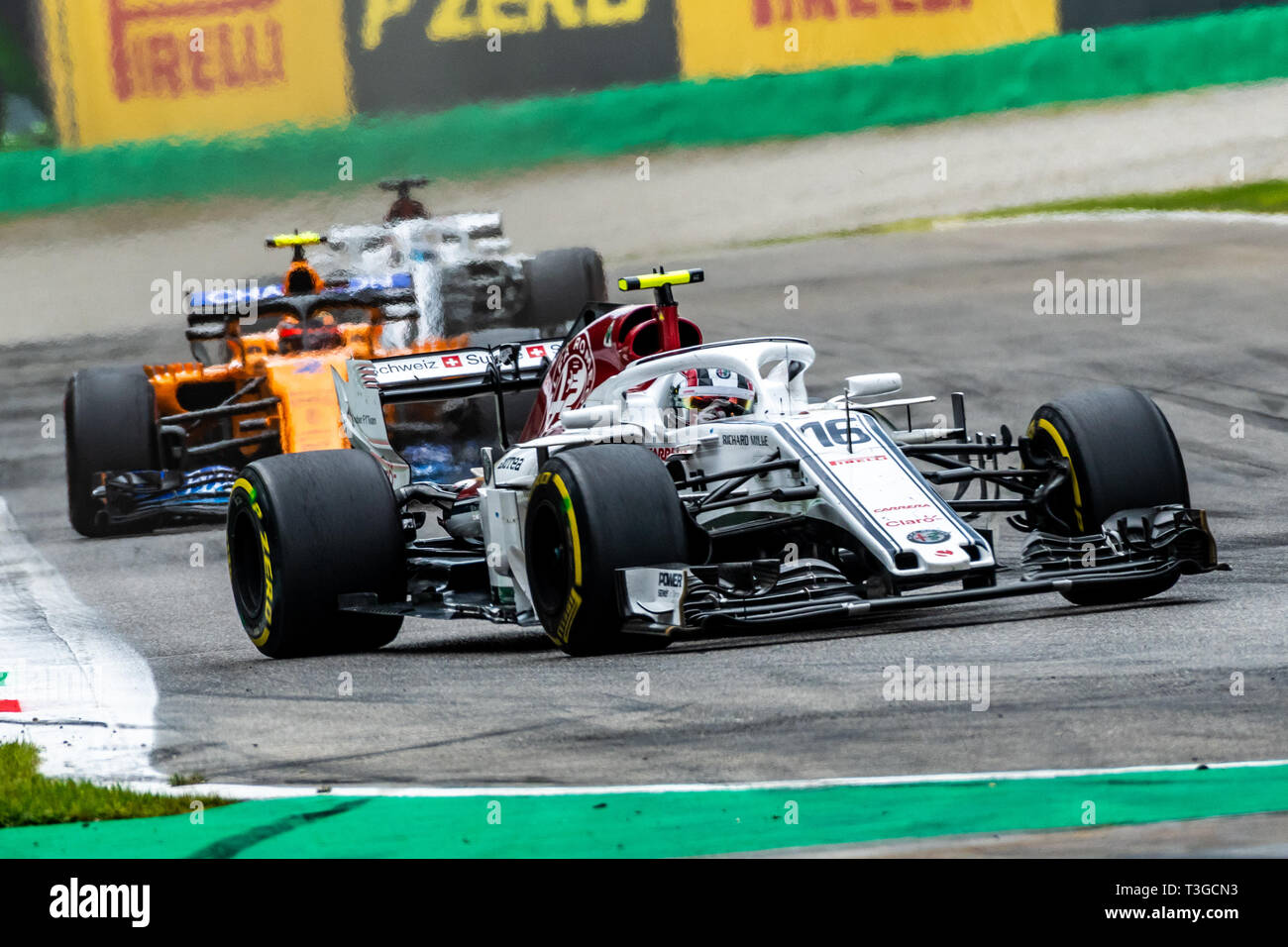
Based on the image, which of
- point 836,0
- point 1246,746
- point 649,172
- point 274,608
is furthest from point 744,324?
point 1246,746

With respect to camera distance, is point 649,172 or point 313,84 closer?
point 313,84

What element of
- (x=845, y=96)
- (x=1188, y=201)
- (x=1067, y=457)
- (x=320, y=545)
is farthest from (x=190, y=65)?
(x=1067, y=457)

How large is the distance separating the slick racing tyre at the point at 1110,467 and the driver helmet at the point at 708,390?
1.54m

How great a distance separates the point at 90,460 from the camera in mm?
16984

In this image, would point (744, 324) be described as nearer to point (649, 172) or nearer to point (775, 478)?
point (649, 172)

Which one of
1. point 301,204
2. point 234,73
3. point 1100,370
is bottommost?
point 1100,370

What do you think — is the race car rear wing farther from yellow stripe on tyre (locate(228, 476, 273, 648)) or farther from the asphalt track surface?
the asphalt track surface

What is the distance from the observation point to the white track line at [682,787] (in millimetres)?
6520

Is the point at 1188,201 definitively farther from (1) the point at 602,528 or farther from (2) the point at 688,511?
(1) the point at 602,528

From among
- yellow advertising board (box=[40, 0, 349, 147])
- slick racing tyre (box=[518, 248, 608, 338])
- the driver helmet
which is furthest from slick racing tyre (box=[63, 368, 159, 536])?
the driver helmet

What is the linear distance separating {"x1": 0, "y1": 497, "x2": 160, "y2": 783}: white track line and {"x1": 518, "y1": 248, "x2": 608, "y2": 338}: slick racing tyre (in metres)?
5.76

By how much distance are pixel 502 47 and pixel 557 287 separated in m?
7.72

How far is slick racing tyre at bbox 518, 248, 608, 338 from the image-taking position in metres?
19.8

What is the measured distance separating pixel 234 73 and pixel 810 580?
17.7 metres
